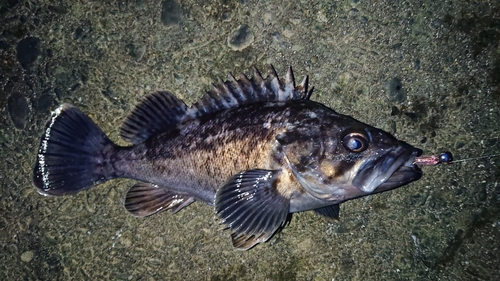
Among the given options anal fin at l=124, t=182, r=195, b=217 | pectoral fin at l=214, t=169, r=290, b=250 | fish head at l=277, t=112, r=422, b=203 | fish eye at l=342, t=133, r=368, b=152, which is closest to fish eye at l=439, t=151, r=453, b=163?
fish head at l=277, t=112, r=422, b=203

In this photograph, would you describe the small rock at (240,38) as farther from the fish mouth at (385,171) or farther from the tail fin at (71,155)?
the fish mouth at (385,171)

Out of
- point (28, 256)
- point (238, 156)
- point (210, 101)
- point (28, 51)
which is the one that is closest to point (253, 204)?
point (238, 156)

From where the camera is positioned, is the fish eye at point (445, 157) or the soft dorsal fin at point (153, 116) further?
the soft dorsal fin at point (153, 116)

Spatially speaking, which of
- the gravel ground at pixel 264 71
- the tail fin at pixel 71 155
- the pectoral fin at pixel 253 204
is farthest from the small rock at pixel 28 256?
the pectoral fin at pixel 253 204

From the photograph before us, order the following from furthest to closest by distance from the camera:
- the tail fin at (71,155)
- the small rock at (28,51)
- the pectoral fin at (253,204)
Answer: the small rock at (28,51) < the tail fin at (71,155) < the pectoral fin at (253,204)

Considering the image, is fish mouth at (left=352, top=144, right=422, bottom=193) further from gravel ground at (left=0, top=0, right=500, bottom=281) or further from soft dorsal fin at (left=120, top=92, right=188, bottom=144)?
soft dorsal fin at (left=120, top=92, right=188, bottom=144)

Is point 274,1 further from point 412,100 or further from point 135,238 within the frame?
point 135,238

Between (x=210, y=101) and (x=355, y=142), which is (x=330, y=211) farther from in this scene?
(x=210, y=101)
